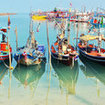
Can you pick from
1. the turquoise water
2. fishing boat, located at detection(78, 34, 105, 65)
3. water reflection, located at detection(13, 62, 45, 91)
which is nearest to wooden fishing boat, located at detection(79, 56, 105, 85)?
the turquoise water

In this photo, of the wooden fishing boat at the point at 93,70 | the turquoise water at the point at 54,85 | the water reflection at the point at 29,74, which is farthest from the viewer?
the wooden fishing boat at the point at 93,70

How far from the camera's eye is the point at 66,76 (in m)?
23.4

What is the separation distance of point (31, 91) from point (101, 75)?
9117 mm

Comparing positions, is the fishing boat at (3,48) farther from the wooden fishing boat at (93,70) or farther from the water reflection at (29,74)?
the wooden fishing boat at (93,70)

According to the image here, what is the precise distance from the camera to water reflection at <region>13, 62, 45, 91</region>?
21625 mm

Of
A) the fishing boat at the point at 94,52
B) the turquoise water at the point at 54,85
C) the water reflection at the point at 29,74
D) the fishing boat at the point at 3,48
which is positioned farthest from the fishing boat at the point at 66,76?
the fishing boat at the point at 3,48

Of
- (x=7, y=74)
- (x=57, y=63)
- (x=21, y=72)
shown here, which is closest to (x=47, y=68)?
(x=57, y=63)

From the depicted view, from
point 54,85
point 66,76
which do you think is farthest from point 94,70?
point 54,85

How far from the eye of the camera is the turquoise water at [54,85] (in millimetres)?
17406

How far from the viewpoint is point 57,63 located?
88.3 feet

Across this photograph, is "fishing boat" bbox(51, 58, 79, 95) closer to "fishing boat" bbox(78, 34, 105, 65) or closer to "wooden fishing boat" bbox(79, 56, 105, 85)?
"wooden fishing boat" bbox(79, 56, 105, 85)

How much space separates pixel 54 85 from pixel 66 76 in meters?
3.11

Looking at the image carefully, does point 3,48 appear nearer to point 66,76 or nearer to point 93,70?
point 66,76

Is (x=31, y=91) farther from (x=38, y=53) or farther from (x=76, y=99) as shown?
(x=38, y=53)
